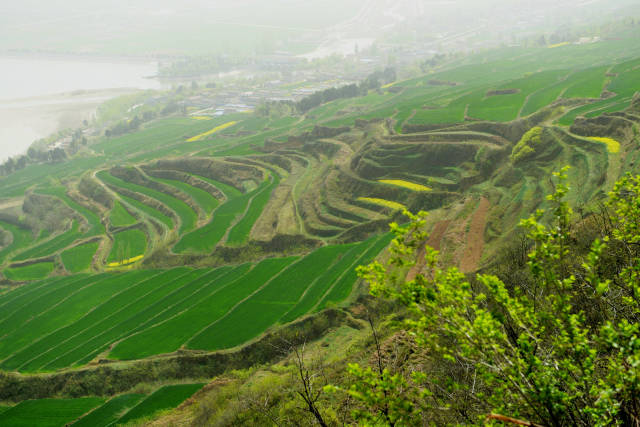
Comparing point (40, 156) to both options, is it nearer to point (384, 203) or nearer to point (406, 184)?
point (384, 203)

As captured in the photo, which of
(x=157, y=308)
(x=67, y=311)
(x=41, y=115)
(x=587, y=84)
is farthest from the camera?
(x=41, y=115)

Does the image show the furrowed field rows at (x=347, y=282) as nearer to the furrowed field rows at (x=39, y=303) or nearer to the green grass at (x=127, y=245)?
the furrowed field rows at (x=39, y=303)

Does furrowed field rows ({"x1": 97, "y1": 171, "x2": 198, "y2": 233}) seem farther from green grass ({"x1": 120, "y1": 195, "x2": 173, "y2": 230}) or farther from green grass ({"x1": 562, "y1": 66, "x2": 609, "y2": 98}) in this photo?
green grass ({"x1": 562, "y1": 66, "x2": 609, "y2": 98})

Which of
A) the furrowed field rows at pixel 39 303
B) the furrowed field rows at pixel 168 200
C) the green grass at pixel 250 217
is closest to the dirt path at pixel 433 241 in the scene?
the green grass at pixel 250 217

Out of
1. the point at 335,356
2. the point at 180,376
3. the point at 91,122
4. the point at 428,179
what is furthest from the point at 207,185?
the point at 91,122

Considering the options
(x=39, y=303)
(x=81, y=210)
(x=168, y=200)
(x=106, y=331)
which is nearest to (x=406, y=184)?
(x=106, y=331)
